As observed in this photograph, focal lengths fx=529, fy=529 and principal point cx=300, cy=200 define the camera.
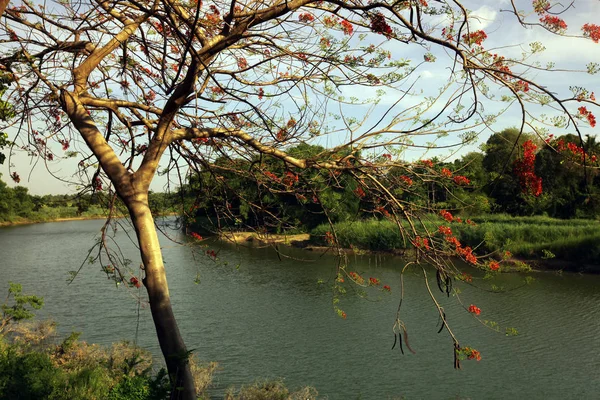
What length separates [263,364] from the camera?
807 centimetres

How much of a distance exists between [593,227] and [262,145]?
667 inches

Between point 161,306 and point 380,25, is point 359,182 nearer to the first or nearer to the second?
point 380,25

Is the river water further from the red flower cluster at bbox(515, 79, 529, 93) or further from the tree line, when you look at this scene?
the red flower cluster at bbox(515, 79, 529, 93)

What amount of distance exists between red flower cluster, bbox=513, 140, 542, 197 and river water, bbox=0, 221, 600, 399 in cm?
157

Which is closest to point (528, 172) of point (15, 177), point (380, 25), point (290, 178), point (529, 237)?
point (380, 25)

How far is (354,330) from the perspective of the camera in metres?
9.79

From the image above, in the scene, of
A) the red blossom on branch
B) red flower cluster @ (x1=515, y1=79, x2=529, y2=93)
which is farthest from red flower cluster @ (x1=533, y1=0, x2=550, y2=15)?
the red blossom on branch

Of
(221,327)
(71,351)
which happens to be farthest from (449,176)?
(221,327)

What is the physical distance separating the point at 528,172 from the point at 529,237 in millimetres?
16048

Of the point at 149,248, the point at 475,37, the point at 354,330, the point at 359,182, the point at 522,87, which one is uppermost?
the point at 475,37

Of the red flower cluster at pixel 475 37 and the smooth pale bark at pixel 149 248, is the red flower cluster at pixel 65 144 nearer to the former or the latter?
the smooth pale bark at pixel 149 248

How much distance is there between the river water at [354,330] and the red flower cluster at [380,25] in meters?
2.00

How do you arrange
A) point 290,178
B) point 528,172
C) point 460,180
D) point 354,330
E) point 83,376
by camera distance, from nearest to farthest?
point 528,172
point 460,180
point 290,178
point 83,376
point 354,330

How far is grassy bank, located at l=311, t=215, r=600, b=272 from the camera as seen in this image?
643 inches
